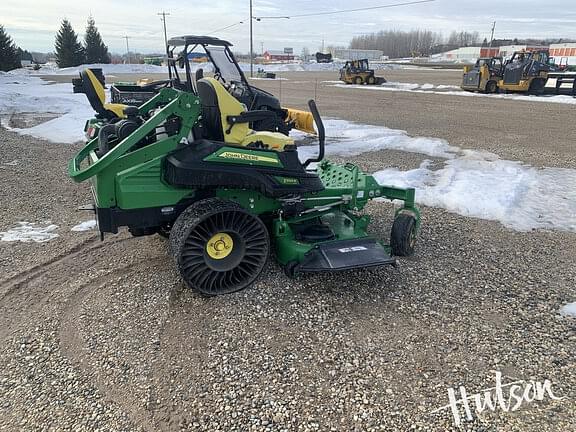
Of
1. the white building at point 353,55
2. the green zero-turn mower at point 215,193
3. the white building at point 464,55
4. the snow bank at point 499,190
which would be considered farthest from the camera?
the white building at point 353,55

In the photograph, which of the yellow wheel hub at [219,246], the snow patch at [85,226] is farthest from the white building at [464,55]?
the yellow wheel hub at [219,246]

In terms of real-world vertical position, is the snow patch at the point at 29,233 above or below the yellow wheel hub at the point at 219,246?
below

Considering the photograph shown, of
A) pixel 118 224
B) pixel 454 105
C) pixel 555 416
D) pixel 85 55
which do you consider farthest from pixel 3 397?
pixel 85 55

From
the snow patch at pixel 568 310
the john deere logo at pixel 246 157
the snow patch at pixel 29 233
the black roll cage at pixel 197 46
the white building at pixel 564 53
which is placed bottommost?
the snow patch at pixel 568 310

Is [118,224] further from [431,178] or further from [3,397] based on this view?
[431,178]

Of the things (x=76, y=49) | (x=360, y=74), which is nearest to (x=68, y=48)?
(x=76, y=49)

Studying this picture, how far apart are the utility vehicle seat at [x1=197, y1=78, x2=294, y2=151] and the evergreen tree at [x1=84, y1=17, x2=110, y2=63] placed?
5470cm

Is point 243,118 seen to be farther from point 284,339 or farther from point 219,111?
point 284,339

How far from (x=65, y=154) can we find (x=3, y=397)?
24.4 ft

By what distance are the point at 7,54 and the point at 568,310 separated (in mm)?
47763

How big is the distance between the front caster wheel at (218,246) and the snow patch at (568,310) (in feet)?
7.73

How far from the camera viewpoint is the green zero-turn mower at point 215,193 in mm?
3547

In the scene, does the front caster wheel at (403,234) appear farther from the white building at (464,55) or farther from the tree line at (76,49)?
the white building at (464,55)

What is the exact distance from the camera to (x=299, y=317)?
3482 millimetres
